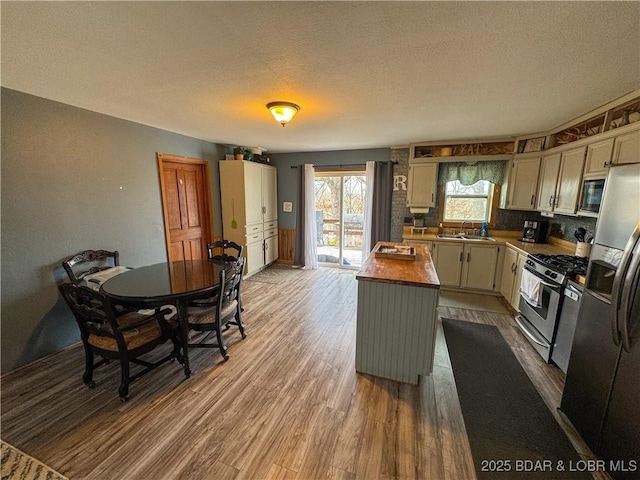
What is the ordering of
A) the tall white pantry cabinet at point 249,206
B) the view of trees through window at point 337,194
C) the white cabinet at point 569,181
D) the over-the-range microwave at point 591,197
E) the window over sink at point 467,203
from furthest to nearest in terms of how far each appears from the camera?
the view of trees through window at point 337,194 → the tall white pantry cabinet at point 249,206 → the window over sink at point 467,203 → the white cabinet at point 569,181 → the over-the-range microwave at point 591,197

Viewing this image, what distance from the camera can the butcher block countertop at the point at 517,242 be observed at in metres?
3.16

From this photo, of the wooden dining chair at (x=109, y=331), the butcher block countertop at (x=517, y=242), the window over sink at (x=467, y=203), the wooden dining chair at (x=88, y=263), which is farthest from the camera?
the window over sink at (x=467, y=203)

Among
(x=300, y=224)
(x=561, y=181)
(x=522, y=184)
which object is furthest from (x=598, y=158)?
(x=300, y=224)

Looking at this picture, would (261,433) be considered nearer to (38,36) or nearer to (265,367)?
(265,367)

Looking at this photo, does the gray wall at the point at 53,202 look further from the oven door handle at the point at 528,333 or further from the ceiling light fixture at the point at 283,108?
the oven door handle at the point at 528,333

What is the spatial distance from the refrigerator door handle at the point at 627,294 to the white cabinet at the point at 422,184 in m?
3.07

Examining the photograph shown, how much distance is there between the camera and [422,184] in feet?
14.2

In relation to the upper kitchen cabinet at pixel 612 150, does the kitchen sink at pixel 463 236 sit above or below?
below

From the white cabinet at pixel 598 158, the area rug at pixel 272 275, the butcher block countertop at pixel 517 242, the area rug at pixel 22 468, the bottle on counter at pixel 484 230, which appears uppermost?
the white cabinet at pixel 598 158

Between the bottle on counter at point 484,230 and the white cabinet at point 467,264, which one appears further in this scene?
the bottle on counter at point 484,230

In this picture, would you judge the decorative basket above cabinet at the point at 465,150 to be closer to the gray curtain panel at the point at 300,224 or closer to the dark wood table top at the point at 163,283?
the gray curtain panel at the point at 300,224

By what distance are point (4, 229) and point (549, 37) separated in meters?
4.05

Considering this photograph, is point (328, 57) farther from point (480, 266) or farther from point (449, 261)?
point (480, 266)

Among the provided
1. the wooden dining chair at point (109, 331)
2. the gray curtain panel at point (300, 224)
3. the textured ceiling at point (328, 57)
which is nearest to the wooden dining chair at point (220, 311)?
the wooden dining chair at point (109, 331)
